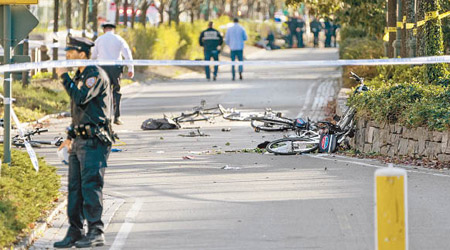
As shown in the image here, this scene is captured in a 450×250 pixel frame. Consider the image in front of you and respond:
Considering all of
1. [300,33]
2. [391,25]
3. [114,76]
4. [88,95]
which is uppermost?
[300,33]

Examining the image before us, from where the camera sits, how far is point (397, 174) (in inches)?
286

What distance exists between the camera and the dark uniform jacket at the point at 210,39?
110 ft

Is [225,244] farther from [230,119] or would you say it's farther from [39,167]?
[230,119]

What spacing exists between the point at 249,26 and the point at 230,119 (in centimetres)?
4512

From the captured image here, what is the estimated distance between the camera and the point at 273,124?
1816cm

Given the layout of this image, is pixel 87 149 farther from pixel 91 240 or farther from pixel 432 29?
pixel 432 29

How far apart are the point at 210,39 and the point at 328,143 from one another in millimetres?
19083

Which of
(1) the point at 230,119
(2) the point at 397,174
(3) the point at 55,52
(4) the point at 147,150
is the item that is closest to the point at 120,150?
(4) the point at 147,150

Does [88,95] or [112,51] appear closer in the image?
[88,95]

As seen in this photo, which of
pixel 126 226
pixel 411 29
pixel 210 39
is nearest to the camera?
pixel 126 226

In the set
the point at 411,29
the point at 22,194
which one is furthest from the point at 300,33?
the point at 22,194

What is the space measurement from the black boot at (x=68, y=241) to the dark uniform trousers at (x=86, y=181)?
0.03 metres

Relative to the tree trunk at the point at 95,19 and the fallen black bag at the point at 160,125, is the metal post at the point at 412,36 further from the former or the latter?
the tree trunk at the point at 95,19

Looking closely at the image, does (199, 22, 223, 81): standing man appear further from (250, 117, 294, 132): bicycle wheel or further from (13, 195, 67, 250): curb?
(13, 195, 67, 250): curb
